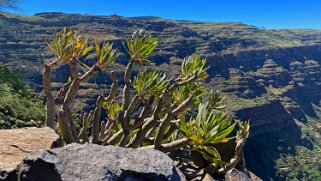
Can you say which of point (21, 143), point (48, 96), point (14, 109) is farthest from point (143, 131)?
point (14, 109)

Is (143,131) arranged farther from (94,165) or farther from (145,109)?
(94,165)

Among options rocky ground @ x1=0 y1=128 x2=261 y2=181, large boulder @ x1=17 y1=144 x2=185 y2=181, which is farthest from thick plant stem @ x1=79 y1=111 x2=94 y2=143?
large boulder @ x1=17 y1=144 x2=185 y2=181

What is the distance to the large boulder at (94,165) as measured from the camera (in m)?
4.78

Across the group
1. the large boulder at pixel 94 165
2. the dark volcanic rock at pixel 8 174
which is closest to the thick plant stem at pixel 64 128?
the large boulder at pixel 94 165

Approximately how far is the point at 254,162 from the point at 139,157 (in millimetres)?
136461

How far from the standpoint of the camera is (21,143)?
20.4ft

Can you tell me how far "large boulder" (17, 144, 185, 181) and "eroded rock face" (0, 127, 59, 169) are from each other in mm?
555

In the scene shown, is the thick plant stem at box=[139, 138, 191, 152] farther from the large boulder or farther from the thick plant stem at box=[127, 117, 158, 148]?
the large boulder

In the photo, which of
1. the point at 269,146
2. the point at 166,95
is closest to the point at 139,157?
the point at 166,95

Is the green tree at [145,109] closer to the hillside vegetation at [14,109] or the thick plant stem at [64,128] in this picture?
the thick plant stem at [64,128]

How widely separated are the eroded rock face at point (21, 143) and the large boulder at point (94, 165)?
555 millimetres

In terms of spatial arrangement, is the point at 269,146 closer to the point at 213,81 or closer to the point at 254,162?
the point at 254,162

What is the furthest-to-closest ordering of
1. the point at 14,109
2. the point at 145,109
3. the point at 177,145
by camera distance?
the point at 14,109 → the point at 145,109 → the point at 177,145

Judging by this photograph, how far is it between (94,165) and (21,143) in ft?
6.10
